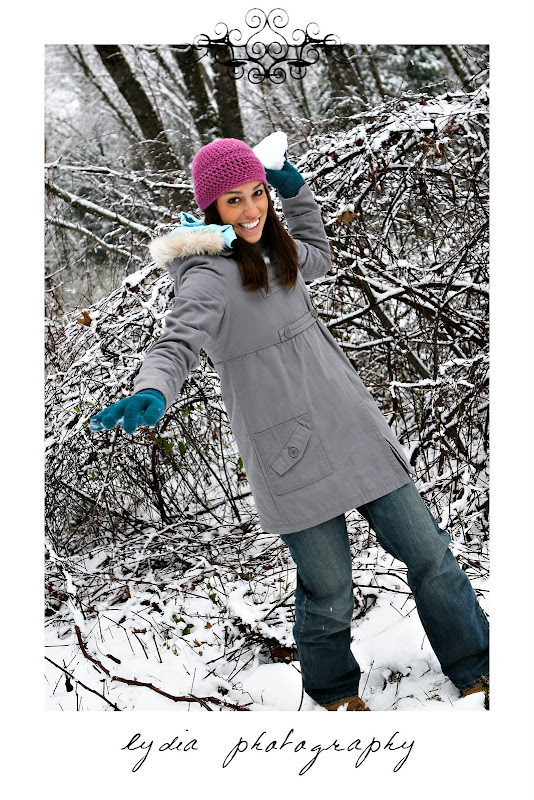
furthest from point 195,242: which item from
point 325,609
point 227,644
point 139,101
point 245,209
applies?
point 139,101

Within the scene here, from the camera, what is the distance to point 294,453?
5.41ft

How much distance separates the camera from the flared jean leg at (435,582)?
1673mm

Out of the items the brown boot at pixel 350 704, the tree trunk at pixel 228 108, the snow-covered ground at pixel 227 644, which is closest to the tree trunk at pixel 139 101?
the tree trunk at pixel 228 108

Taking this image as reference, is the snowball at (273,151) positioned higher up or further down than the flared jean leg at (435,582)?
higher up

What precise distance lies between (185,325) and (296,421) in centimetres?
40

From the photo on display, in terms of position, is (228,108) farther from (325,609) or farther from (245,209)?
(325,609)

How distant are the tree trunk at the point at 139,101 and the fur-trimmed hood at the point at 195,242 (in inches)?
94.4

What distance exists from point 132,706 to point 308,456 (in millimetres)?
1092

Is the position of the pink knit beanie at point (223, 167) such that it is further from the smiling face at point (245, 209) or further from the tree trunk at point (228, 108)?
the tree trunk at point (228, 108)

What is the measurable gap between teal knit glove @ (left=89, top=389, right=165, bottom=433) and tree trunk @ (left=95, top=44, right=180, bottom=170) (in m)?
2.89

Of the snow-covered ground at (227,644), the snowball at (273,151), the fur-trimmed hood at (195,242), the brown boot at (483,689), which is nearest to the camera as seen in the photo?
the fur-trimmed hood at (195,242)

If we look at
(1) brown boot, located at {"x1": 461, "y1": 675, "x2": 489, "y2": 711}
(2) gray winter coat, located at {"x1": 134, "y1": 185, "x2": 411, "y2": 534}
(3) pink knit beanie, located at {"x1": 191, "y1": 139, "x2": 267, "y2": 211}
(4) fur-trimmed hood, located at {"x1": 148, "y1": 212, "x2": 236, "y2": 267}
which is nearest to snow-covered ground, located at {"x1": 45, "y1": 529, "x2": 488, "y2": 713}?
(1) brown boot, located at {"x1": 461, "y1": 675, "x2": 489, "y2": 711}
